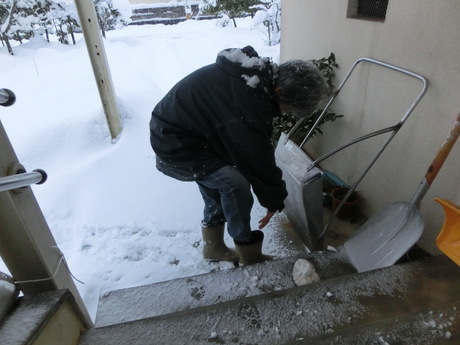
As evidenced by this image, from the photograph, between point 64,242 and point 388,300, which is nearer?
point 388,300

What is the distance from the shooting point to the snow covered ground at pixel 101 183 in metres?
2.40

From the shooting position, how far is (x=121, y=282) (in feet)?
7.37

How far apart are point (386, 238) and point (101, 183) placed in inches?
108

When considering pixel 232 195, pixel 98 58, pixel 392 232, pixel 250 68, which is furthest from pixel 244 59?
pixel 98 58

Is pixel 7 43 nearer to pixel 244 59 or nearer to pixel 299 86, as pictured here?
pixel 244 59

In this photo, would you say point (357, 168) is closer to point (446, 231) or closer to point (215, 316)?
point (446, 231)

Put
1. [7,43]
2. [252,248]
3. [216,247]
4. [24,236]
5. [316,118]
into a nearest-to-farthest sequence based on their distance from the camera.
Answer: [24,236], [252,248], [216,247], [316,118], [7,43]

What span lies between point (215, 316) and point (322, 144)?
237cm

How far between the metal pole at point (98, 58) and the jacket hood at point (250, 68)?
269 centimetres

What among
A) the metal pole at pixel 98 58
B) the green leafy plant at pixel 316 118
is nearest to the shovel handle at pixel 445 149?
the green leafy plant at pixel 316 118

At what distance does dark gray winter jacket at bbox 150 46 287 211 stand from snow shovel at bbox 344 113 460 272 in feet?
2.24

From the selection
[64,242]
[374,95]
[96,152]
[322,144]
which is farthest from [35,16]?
[374,95]

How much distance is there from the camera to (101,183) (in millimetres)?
3344

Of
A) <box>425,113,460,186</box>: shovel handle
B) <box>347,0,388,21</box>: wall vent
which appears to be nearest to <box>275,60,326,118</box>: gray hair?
<box>425,113,460,186</box>: shovel handle
